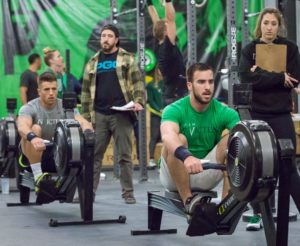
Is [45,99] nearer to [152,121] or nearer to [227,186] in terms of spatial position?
[227,186]

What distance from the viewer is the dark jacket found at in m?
5.54

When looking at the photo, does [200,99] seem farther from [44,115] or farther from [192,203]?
[44,115]

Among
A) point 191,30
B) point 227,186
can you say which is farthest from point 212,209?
point 191,30

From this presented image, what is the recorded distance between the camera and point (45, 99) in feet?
22.3

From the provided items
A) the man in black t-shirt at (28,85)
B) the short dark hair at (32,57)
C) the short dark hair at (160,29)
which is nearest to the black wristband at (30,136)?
the short dark hair at (160,29)

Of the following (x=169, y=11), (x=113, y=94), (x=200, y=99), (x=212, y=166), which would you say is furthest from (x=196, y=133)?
(x=169, y=11)

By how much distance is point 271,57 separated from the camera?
560 centimetres

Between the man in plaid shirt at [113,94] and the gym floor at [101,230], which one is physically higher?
the man in plaid shirt at [113,94]

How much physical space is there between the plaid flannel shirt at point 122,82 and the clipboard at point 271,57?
70.6 inches

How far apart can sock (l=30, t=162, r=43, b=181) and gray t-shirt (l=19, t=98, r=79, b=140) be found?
0.80 feet

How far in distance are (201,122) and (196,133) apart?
0.24ft

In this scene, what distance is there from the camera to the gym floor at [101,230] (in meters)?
5.23

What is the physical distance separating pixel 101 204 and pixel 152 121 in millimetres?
3581

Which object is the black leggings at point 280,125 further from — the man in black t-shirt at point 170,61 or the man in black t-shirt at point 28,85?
the man in black t-shirt at point 28,85
